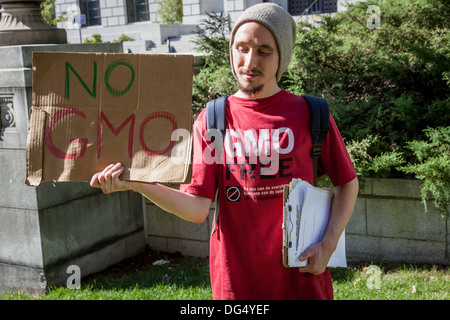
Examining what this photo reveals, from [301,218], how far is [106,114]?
83cm

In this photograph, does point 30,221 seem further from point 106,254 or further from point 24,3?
point 24,3

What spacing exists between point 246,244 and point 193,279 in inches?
120

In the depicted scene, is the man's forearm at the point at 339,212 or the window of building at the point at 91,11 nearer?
the man's forearm at the point at 339,212

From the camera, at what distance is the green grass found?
4332 mm

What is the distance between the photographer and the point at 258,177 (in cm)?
214

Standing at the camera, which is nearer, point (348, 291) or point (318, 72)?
point (348, 291)

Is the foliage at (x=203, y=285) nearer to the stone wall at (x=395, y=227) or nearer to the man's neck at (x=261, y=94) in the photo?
the stone wall at (x=395, y=227)

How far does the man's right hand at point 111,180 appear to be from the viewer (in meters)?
1.96

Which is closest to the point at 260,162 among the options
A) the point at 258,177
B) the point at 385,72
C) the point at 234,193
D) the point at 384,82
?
the point at 258,177

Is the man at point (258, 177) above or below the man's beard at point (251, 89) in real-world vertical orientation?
below

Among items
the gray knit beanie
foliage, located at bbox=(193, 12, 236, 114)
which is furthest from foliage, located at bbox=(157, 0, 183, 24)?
the gray knit beanie

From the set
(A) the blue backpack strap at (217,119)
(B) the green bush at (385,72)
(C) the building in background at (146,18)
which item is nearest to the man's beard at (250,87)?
(A) the blue backpack strap at (217,119)

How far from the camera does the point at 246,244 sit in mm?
2160

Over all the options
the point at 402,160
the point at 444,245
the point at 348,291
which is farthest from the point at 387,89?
the point at 348,291
